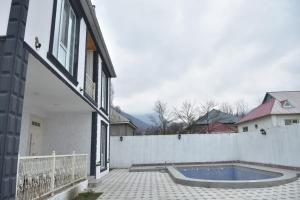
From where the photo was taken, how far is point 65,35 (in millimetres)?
6438

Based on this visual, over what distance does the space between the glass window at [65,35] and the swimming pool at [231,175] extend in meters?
5.19

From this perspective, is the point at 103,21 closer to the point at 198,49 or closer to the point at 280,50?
the point at 198,49

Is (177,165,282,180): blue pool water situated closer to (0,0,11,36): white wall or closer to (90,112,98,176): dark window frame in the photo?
(90,112,98,176): dark window frame

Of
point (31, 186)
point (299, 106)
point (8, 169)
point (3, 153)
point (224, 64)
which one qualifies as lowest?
point (31, 186)

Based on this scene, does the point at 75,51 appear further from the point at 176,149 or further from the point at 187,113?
the point at 187,113

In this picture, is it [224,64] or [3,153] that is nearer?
[3,153]

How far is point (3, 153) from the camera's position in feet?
10.9

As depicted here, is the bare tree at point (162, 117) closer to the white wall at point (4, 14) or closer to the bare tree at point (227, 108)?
the bare tree at point (227, 108)

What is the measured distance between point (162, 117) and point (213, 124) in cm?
650

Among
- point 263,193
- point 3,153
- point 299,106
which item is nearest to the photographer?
point 3,153

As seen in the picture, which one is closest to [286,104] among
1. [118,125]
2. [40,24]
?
[118,125]

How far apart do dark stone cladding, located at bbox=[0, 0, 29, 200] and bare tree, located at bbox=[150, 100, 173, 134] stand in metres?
28.2

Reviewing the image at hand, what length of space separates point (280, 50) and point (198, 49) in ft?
11.5

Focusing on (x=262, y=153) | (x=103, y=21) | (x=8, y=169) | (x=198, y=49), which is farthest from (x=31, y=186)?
(x=262, y=153)
